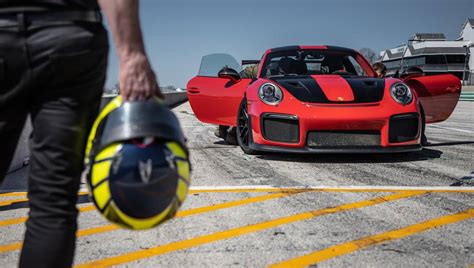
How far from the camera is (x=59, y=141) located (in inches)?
50.6

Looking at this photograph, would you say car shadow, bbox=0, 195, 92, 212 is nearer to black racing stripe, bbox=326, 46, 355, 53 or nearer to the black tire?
the black tire

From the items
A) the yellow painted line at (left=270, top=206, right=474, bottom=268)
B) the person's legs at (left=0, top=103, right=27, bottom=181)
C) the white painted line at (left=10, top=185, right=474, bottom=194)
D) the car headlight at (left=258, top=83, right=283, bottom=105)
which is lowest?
the white painted line at (left=10, top=185, right=474, bottom=194)

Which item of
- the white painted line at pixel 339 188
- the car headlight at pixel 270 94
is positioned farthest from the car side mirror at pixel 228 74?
the white painted line at pixel 339 188

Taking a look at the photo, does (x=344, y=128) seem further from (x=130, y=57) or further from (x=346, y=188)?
(x=130, y=57)

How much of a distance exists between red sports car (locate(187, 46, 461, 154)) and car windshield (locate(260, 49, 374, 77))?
0.36 m

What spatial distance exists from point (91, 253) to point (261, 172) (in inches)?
87.5

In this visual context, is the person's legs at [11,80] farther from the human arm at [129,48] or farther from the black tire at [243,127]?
the black tire at [243,127]

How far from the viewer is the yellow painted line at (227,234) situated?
2119 mm

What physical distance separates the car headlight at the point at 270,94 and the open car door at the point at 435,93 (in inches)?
65.8

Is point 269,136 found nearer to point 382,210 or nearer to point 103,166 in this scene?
point 382,210

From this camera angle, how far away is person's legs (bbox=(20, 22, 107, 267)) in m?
1.26

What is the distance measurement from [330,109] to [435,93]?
1.68m

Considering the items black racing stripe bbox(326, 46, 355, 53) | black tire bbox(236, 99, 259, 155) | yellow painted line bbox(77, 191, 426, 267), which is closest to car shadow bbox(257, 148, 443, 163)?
black tire bbox(236, 99, 259, 155)

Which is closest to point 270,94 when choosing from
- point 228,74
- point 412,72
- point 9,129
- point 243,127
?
point 243,127
